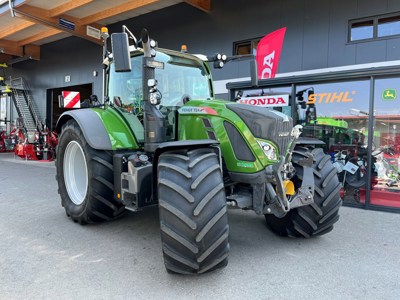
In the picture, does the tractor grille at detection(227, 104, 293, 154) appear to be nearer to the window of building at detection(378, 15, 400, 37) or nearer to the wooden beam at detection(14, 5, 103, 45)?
the window of building at detection(378, 15, 400, 37)

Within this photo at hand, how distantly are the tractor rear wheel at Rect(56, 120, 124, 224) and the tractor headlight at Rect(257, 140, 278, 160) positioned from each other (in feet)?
6.26

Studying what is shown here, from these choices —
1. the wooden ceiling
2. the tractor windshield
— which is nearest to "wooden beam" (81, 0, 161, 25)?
the wooden ceiling

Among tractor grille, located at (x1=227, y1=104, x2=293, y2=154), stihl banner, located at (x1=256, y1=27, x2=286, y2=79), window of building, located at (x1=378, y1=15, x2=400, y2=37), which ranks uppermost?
window of building, located at (x1=378, y1=15, x2=400, y2=37)

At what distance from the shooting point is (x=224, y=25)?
8695mm

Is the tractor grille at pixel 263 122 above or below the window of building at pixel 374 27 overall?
below

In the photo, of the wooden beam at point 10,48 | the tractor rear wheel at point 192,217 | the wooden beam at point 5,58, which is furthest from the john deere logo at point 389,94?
the wooden beam at point 5,58

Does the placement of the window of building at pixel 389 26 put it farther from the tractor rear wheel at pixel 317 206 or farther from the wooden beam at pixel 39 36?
the wooden beam at pixel 39 36

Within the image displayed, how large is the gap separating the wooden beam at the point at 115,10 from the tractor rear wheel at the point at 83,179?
5581mm

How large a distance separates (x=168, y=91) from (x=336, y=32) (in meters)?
4.76

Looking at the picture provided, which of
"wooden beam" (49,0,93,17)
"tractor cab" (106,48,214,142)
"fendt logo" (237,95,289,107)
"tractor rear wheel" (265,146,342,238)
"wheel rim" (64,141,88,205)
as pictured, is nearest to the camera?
"tractor rear wheel" (265,146,342,238)

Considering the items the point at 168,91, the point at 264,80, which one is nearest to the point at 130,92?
the point at 168,91

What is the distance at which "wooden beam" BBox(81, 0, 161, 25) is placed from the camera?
8911 millimetres

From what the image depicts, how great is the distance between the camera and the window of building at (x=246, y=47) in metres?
8.28

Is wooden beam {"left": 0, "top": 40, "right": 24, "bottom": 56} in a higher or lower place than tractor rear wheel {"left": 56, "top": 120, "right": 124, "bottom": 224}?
higher
